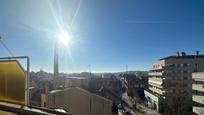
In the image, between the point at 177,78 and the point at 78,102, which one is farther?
the point at 177,78

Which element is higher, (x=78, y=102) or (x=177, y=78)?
(x=177, y=78)

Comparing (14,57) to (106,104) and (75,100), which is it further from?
(106,104)

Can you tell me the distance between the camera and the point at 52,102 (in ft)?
38.8

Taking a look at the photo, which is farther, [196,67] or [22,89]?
[196,67]

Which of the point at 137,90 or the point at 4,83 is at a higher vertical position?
the point at 4,83

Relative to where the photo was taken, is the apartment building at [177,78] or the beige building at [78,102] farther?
the apartment building at [177,78]

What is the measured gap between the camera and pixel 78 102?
1384 cm

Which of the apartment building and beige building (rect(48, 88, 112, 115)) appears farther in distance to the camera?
the apartment building

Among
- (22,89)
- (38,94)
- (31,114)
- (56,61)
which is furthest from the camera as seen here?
(38,94)

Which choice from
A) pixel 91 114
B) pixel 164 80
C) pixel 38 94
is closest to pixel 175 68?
pixel 164 80

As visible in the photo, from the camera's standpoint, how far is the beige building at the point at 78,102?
12165mm

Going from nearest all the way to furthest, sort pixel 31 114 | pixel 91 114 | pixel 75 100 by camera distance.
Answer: pixel 31 114 → pixel 75 100 → pixel 91 114

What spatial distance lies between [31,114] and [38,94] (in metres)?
22.9

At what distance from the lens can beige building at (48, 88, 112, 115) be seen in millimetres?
12165
